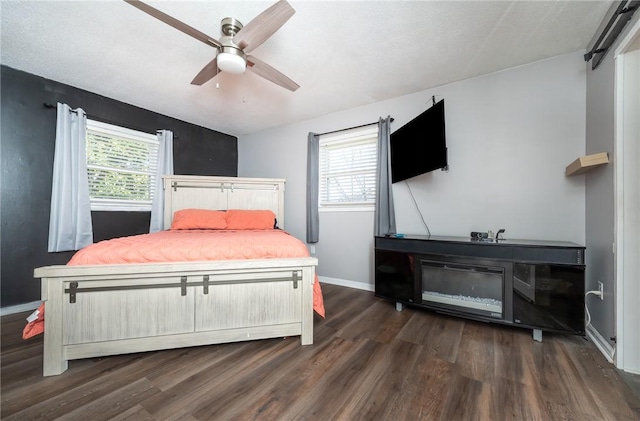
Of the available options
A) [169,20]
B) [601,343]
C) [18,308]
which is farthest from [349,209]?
[18,308]

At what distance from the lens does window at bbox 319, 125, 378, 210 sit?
3.18 m

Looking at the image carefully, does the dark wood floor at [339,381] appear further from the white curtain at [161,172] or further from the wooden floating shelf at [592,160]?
the white curtain at [161,172]

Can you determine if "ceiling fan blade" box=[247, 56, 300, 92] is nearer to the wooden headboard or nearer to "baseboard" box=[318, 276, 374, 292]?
the wooden headboard

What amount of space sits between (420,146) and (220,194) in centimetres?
274

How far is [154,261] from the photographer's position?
Result: 1579 mm

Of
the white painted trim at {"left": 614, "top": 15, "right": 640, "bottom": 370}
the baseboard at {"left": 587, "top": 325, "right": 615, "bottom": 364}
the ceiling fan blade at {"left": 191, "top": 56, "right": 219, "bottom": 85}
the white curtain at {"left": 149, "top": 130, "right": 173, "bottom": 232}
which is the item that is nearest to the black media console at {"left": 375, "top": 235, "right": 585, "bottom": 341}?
the baseboard at {"left": 587, "top": 325, "right": 615, "bottom": 364}

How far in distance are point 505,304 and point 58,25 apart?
420 cm

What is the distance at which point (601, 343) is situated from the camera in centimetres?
162

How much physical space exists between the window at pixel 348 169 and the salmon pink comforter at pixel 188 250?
1.63 m

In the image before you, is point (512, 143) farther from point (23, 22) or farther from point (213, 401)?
point (23, 22)

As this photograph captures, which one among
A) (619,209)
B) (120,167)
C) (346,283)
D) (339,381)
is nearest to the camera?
(339,381)

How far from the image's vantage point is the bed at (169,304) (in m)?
1.42

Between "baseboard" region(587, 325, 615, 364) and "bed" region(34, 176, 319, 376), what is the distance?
199cm

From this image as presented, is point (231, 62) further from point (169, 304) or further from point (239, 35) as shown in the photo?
point (169, 304)
